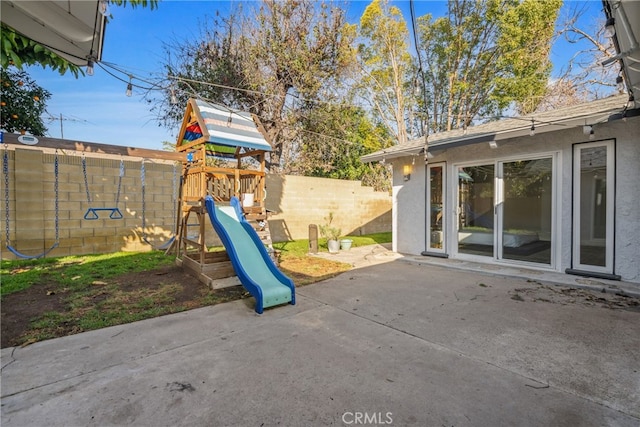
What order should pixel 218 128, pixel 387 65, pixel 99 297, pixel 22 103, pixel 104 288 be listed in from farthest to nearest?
pixel 387 65 → pixel 22 103 → pixel 218 128 → pixel 104 288 → pixel 99 297

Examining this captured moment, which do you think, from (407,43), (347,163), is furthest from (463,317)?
(407,43)

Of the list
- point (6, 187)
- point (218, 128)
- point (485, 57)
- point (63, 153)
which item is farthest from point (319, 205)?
point (485, 57)

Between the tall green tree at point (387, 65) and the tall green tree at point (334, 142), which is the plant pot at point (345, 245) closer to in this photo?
the tall green tree at point (334, 142)

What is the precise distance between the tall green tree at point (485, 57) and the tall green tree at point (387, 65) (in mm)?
1475

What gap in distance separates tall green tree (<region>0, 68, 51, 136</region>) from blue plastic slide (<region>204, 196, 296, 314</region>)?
6338 millimetres

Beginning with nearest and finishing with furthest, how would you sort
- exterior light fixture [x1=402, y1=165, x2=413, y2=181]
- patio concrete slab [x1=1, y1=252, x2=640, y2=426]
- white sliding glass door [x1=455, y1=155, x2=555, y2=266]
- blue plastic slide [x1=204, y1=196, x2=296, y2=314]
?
patio concrete slab [x1=1, y1=252, x2=640, y2=426], blue plastic slide [x1=204, y1=196, x2=296, y2=314], white sliding glass door [x1=455, y1=155, x2=555, y2=266], exterior light fixture [x1=402, y1=165, x2=413, y2=181]

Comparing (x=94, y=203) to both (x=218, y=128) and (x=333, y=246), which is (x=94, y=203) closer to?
(x=218, y=128)

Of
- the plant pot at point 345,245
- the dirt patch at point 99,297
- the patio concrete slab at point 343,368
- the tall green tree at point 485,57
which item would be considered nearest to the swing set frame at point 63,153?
the dirt patch at point 99,297

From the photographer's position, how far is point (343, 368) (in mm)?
2547

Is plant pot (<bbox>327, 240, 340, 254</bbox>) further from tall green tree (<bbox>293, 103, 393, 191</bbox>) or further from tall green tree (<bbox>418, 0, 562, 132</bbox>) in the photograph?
tall green tree (<bbox>418, 0, 562, 132</bbox>)

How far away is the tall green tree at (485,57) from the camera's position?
48.2ft

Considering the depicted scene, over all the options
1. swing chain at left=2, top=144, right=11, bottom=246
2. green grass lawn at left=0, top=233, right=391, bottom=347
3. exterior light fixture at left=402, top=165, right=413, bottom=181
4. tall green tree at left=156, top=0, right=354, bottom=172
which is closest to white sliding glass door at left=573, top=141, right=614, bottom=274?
exterior light fixture at left=402, top=165, right=413, bottom=181

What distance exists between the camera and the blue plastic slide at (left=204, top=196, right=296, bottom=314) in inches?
158

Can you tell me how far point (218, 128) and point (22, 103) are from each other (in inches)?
249
